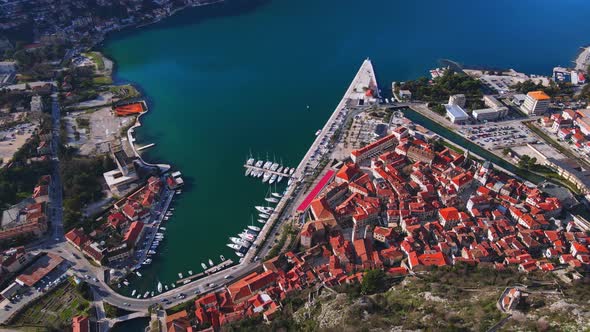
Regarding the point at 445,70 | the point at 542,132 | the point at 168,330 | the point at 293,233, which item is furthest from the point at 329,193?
the point at 445,70

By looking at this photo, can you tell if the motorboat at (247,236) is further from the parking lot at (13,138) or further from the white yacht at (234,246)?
the parking lot at (13,138)

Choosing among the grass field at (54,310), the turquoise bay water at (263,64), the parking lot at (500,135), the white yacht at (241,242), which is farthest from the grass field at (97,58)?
the parking lot at (500,135)

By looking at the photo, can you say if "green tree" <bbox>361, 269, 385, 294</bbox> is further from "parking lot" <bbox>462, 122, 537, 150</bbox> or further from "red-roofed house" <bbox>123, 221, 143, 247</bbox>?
"parking lot" <bbox>462, 122, 537, 150</bbox>

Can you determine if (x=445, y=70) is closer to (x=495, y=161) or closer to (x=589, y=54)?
(x=495, y=161)

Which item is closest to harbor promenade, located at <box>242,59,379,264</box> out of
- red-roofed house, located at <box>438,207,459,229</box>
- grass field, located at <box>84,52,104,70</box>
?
red-roofed house, located at <box>438,207,459,229</box>

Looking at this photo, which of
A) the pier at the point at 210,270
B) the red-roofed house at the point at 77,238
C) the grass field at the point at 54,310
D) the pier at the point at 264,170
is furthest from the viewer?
the pier at the point at 264,170

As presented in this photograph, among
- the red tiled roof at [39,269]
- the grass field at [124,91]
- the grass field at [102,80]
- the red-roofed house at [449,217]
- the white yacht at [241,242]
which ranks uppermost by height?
Answer: the grass field at [102,80]
